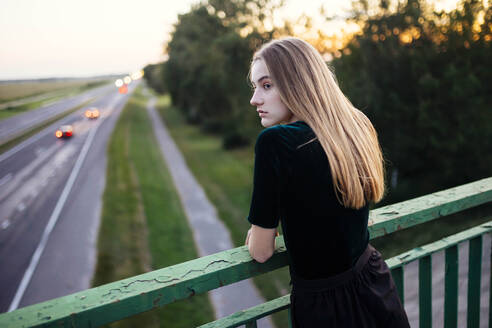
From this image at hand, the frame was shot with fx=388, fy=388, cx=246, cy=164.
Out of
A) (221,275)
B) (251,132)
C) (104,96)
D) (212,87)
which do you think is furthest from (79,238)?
(212,87)

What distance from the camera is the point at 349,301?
1.46 metres

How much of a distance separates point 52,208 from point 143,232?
34.6ft

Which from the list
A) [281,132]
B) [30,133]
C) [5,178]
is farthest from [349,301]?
[30,133]

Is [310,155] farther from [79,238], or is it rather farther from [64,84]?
[79,238]

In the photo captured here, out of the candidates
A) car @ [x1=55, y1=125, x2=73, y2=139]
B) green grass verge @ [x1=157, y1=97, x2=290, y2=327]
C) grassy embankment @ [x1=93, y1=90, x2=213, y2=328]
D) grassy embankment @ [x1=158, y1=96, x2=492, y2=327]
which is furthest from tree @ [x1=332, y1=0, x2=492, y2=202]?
car @ [x1=55, y1=125, x2=73, y2=139]

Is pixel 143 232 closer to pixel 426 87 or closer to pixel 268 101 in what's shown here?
pixel 426 87

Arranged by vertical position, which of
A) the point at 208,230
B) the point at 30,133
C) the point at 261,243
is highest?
the point at 30,133

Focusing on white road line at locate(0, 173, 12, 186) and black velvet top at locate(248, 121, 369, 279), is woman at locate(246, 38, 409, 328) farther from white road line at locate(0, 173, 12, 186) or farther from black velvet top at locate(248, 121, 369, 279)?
white road line at locate(0, 173, 12, 186)

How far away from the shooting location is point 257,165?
132 centimetres

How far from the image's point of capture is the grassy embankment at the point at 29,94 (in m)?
1.98

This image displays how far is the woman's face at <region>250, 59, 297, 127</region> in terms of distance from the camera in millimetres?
1531

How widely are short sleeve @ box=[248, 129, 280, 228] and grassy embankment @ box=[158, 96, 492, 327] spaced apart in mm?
8570

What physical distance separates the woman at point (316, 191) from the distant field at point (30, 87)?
1.32m

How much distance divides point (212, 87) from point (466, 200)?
99.0 ft
